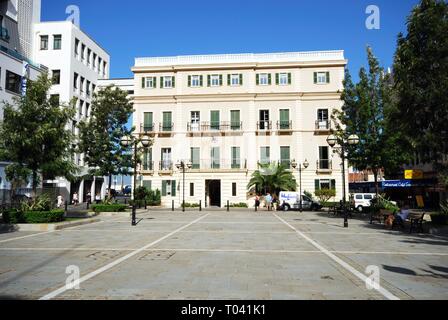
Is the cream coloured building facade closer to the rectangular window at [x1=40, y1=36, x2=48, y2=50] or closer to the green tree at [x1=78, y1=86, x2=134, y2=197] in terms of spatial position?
the green tree at [x1=78, y1=86, x2=134, y2=197]

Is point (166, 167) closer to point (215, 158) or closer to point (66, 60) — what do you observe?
point (215, 158)

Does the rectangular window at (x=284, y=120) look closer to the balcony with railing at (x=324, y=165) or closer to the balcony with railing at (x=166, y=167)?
the balcony with railing at (x=324, y=165)

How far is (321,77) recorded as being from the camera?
134 ft

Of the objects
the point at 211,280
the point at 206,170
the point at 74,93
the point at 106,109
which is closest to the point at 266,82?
the point at 206,170

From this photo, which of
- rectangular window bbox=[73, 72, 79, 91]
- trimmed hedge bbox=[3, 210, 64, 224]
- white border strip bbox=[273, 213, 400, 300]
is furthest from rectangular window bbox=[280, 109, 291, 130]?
trimmed hedge bbox=[3, 210, 64, 224]

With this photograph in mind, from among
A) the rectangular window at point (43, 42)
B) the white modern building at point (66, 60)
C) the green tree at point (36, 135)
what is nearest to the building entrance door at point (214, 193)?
the white modern building at point (66, 60)

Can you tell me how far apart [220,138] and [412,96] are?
25.3m

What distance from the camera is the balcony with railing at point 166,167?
41.4 m

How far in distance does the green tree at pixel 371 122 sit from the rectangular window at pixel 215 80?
17.7m

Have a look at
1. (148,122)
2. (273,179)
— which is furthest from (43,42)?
(273,179)

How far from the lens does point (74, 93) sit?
44906mm

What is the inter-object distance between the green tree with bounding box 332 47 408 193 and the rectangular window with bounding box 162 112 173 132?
20730 mm

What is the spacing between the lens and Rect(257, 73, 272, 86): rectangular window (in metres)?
41.6

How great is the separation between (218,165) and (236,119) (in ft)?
17.8
